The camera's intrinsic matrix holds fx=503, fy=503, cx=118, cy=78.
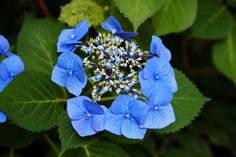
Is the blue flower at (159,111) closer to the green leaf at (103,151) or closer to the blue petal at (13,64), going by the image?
the green leaf at (103,151)

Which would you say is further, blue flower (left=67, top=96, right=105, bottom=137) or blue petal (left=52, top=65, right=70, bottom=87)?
blue petal (left=52, top=65, right=70, bottom=87)

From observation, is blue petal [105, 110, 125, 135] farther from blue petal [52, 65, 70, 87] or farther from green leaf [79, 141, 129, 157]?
green leaf [79, 141, 129, 157]

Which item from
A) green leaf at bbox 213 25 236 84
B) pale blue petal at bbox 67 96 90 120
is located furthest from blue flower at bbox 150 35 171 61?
green leaf at bbox 213 25 236 84

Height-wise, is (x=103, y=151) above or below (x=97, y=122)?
below

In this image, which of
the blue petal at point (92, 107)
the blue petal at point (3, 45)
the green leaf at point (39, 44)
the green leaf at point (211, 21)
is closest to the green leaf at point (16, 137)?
the green leaf at point (39, 44)

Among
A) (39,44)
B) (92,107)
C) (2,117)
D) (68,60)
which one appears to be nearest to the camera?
(92,107)

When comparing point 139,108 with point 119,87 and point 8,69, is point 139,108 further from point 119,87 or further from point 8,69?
point 8,69

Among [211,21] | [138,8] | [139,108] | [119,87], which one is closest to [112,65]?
[119,87]
